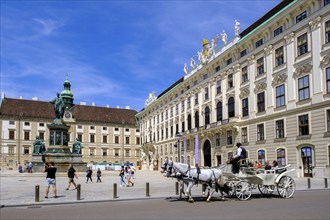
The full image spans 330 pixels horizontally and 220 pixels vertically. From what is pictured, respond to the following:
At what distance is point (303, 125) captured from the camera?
34.2 metres

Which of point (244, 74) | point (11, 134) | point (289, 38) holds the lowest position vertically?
point (11, 134)

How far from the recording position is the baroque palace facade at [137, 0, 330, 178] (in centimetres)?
3216

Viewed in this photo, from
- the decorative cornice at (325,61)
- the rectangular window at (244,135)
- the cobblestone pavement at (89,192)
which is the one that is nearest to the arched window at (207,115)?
the rectangular window at (244,135)

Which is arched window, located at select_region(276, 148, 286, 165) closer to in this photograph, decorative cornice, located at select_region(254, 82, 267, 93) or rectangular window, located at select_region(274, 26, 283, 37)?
decorative cornice, located at select_region(254, 82, 267, 93)

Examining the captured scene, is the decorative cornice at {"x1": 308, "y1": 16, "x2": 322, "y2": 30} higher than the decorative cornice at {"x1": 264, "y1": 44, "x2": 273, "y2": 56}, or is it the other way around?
the decorative cornice at {"x1": 308, "y1": 16, "x2": 322, "y2": 30}

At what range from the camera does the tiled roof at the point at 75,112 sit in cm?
9081

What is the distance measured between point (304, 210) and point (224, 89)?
125 feet

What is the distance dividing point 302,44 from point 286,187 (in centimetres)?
2231

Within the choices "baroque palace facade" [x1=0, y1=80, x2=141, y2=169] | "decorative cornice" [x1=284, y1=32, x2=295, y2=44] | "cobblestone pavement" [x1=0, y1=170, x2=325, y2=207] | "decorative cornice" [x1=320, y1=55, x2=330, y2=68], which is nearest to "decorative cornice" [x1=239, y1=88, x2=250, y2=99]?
"decorative cornice" [x1=284, y1=32, x2=295, y2=44]

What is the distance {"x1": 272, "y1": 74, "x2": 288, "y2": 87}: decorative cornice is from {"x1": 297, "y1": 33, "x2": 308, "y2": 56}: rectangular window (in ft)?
9.57

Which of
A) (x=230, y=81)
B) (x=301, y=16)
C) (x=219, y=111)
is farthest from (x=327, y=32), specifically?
(x=219, y=111)

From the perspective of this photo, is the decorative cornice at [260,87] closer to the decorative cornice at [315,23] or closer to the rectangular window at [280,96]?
the rectangular window at [280,96]

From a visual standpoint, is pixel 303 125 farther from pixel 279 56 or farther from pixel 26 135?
pixel 26 135

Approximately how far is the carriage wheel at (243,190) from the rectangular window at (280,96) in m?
23.7
